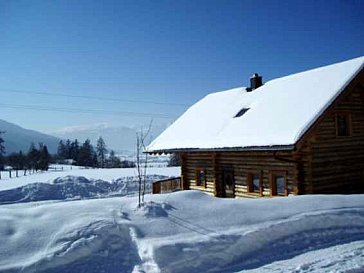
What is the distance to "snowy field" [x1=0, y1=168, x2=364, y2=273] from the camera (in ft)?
23.1

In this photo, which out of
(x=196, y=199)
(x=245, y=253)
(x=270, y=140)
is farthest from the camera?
(x=270, y=140)

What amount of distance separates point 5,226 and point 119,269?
9.26 ft

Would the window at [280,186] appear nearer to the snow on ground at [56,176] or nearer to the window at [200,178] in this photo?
the window at [200,178]

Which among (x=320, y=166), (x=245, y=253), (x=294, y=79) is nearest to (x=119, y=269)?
(x=245, y=253)

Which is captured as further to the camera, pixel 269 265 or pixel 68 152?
pixel 68 152

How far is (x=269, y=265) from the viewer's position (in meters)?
7.15

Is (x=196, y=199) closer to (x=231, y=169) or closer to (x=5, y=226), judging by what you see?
(x=5, y=226)

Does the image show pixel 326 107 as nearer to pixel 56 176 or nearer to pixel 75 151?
pixel 56 176

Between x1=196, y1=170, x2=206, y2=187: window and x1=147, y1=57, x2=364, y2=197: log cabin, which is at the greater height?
x1=147, y1=57, x2=364, y2=197: log cabin

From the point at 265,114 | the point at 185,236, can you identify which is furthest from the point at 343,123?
the point at 185,236

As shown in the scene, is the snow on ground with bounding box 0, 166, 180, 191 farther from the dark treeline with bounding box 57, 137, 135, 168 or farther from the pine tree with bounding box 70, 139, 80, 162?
the pine tree with bounding box 70, 139, 80, 162

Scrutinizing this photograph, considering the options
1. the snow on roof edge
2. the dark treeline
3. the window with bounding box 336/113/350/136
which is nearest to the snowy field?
the snow on roof edge

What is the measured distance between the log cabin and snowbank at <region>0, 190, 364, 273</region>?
4306 mm

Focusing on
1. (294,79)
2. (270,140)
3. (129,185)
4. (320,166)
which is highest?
(294,79)
